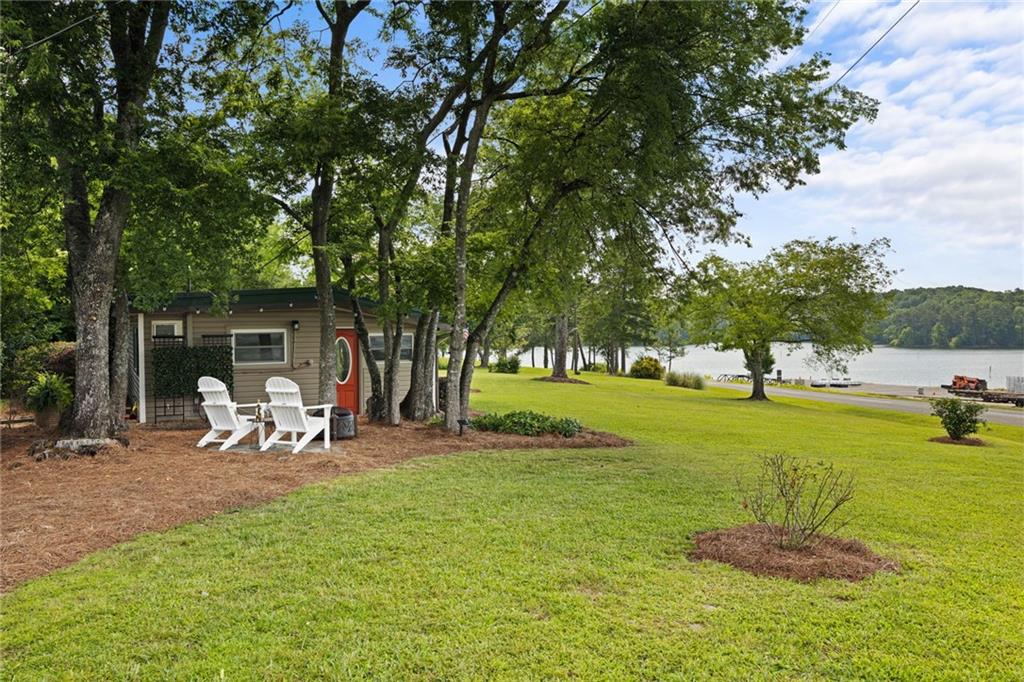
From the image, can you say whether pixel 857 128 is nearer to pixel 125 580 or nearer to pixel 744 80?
pixel 744 80

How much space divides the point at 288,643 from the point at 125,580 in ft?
4.86

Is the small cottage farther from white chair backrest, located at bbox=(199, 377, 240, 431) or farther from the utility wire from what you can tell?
the utility wire

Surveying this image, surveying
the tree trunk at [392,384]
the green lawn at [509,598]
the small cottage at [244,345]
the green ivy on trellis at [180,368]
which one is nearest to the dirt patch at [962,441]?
the green lawn at [509,598]

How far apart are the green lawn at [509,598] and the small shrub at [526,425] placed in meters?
4.27

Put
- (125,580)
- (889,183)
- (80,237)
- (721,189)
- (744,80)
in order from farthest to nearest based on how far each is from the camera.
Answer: (889,183) → (721,189) → (744,80) → (80,237) → (125,580)

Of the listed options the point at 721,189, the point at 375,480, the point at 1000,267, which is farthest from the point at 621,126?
the point at 1000,267

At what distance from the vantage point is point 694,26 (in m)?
8.81

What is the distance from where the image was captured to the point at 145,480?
20.6 ft

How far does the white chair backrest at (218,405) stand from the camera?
26.7ft

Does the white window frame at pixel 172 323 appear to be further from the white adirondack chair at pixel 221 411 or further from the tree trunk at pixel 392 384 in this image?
the white adirondack chair at pixel 221 411

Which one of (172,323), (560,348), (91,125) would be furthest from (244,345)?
(560,348)

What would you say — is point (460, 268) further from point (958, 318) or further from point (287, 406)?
point (958, 318)

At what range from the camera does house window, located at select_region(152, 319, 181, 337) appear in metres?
12.0

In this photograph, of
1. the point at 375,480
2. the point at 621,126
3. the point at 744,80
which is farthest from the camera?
the point at 621,126
